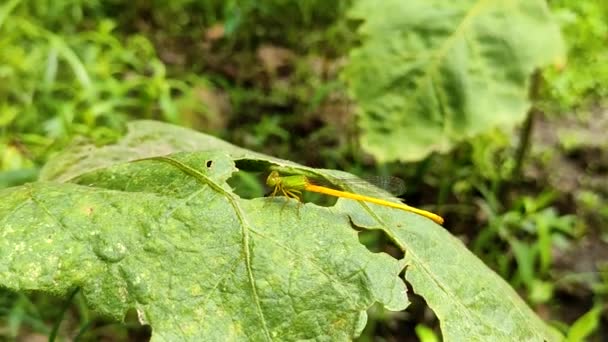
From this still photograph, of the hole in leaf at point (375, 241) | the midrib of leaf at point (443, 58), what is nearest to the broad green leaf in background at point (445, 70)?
the midrib of leaf at point (443, 58)

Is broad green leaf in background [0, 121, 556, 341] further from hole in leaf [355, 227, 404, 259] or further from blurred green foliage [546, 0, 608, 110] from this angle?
blurred green foliage [546, 0, 608, 110]

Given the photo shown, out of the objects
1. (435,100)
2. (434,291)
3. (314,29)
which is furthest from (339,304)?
(314,29)

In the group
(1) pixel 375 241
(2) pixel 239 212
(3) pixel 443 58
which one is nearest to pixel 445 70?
(3) pixel 443 58

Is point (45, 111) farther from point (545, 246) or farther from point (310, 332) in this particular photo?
point (310, 332)

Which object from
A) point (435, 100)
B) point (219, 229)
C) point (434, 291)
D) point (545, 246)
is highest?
point (219, 229)

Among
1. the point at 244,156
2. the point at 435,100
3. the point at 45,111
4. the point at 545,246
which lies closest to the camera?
the point at 244,156

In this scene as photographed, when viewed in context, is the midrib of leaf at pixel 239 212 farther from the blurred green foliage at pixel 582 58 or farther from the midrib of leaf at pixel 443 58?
the blurred green foliage at pixel 582 58
